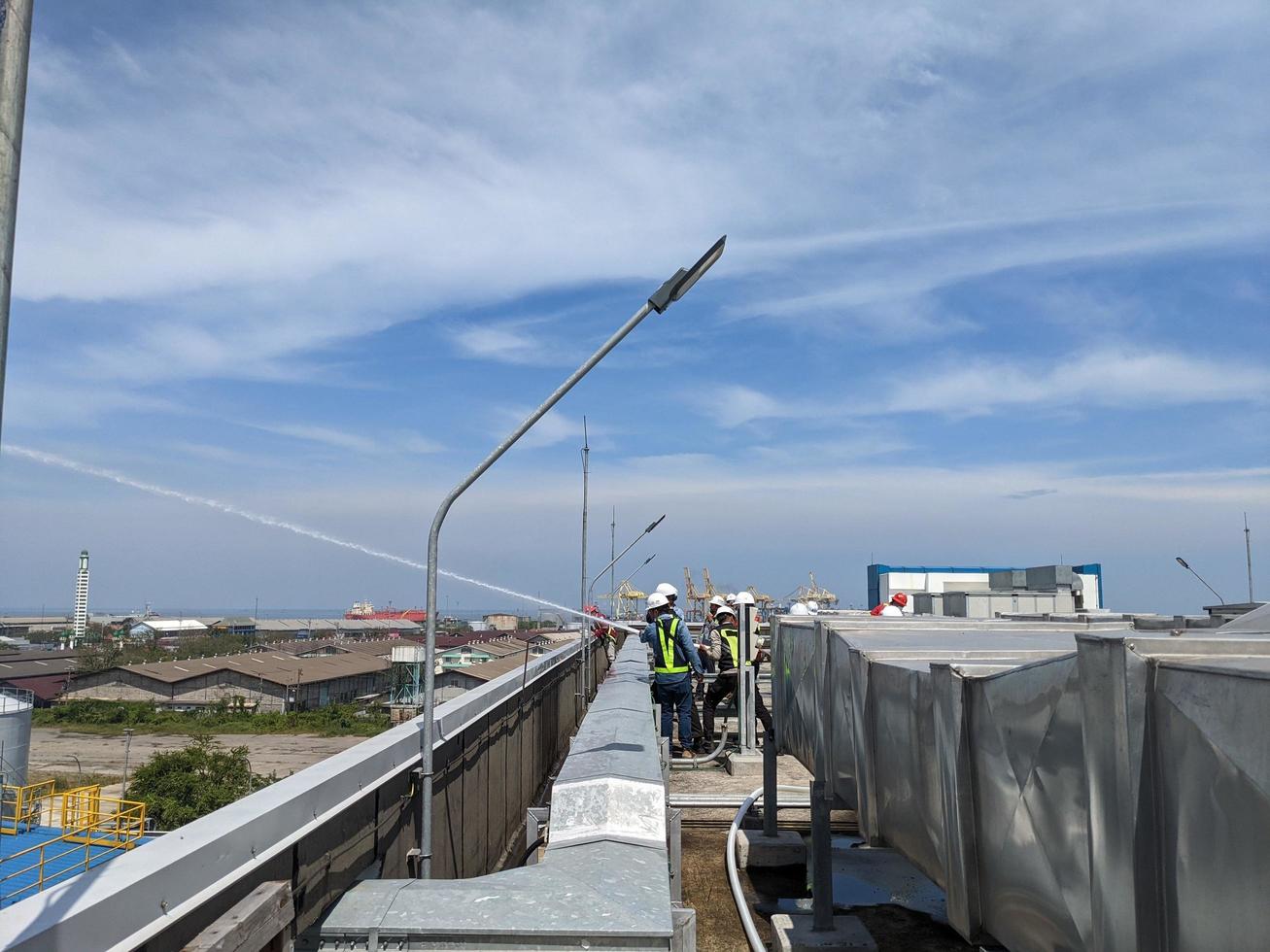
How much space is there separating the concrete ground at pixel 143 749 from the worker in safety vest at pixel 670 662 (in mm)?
41340

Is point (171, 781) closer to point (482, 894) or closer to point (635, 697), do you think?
point (635, 697)

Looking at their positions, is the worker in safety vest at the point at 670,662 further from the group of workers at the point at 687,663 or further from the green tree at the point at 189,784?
the green tree at the point at 189,784

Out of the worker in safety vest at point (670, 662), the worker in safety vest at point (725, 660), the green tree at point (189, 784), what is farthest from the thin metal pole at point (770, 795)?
the green tree at point (189, 784)

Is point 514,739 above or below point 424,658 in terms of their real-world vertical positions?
below

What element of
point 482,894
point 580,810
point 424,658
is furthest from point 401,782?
point 482,894

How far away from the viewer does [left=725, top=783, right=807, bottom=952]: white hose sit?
7.69 m

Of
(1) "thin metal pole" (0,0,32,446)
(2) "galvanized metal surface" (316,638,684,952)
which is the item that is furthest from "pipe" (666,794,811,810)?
(1) "thin metal pole" (0,0,32,446)

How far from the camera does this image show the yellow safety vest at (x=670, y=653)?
38.5 ft

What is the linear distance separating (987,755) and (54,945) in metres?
3.09

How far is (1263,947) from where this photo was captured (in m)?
2.10

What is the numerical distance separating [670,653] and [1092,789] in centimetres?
929

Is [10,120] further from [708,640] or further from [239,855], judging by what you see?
[708,640]

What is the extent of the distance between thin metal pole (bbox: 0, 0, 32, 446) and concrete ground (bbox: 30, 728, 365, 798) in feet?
170

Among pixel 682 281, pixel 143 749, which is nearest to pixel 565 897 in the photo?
pixel 682 281
